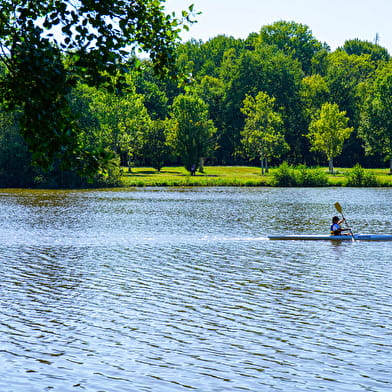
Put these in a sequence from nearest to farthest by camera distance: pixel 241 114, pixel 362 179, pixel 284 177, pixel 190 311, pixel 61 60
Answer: pixel 61 60
pixel 190 311
pixel 362 179
pixel 284 177
pixel 241 114

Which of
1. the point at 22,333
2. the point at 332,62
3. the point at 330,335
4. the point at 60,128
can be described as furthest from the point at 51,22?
the point at 332,62

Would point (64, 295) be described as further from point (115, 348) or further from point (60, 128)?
point (60, 128)

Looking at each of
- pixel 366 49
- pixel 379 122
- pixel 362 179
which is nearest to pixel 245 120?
pixel 379 122

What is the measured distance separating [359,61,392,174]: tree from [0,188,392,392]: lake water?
234 ft

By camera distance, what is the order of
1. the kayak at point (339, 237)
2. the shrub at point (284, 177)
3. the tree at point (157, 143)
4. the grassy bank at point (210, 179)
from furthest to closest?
the tree at point (157, 143), the grassy bank at point (210, 179), the shrub at point (284, 177), the kayak at point (339, 237)

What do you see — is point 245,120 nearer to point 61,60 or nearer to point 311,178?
point 311,178

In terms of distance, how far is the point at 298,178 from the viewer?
85.8 meters

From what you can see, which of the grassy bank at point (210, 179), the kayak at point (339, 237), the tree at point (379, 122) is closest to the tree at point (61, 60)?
the kayak at point (339, 237)

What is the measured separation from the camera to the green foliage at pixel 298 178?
280 ft

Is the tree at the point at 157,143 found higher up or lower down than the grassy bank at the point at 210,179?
higher up

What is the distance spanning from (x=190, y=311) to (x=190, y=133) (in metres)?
81.9

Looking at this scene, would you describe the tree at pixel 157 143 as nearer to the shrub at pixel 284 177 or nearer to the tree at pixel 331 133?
the shrub at pixel 284 177

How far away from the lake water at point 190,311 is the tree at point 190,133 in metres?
58.9

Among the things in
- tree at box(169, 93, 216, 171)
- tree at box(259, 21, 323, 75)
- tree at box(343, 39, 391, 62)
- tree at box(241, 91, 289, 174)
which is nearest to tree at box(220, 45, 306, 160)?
tree at box(241, 91, 289, 174)
